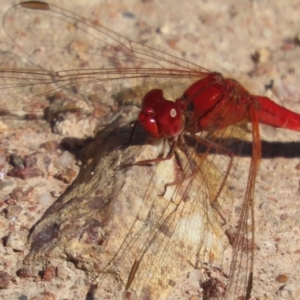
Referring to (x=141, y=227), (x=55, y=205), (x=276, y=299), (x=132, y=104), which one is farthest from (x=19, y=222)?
(x=276, y=299)

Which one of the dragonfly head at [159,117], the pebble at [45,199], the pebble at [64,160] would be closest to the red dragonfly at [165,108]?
the dragonfly head at [159,117]

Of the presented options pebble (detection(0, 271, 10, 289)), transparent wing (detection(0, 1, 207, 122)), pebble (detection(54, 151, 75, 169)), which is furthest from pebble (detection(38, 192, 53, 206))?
transparent wing (detection(0, 1, 207, 122))

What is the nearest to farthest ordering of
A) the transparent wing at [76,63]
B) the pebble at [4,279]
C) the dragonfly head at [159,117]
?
the pebble at [4,279]
the dragonfly head at [159,117]
the transparent wing at [76,63]

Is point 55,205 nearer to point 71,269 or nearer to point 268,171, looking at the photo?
point 71,269

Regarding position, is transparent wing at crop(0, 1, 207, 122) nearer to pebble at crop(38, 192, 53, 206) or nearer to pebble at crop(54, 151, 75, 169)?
pebble at crop(54, 151, 75, 169)

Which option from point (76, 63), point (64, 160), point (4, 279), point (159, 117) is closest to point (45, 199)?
point (64, 160)

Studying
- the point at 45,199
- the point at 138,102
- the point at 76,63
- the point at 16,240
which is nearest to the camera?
the point at 16,240

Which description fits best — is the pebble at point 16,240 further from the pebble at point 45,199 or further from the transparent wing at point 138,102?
the transparent wing at point 138,102

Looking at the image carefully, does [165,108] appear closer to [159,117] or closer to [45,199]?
[159,117]
